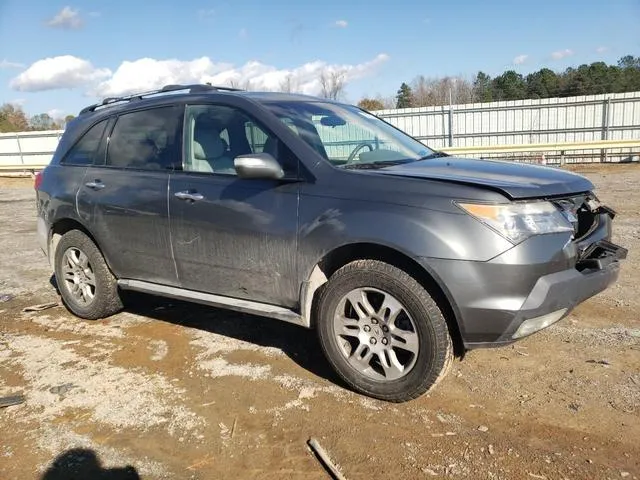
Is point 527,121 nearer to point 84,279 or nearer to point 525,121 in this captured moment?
point 525,121

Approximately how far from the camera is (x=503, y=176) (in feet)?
10.6

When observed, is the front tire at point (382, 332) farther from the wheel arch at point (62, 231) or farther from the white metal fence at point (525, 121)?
the white metal fence at point (525, 121)

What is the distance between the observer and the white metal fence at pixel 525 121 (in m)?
21.7

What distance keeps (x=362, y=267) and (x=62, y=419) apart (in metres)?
2.01

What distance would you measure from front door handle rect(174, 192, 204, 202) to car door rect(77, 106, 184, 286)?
178 mm

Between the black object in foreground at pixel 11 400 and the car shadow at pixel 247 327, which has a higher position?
the black object in foreground at pixel 11 400

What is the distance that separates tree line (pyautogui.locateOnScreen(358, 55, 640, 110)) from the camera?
32.7 metres

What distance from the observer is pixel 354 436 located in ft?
9.53

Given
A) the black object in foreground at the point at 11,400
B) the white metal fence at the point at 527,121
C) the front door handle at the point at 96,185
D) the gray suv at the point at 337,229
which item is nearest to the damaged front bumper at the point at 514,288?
the gray suv at the point at 337,229

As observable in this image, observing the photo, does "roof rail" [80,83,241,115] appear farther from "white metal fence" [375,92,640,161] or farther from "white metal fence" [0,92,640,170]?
"white metal fence" [0,92,640,170]

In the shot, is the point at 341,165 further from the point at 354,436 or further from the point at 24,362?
the point at 24,362

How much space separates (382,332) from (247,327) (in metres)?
1.76

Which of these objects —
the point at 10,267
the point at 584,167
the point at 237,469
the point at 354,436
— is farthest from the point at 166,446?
the point at 584,167

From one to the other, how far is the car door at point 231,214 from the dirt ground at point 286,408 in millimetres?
614
